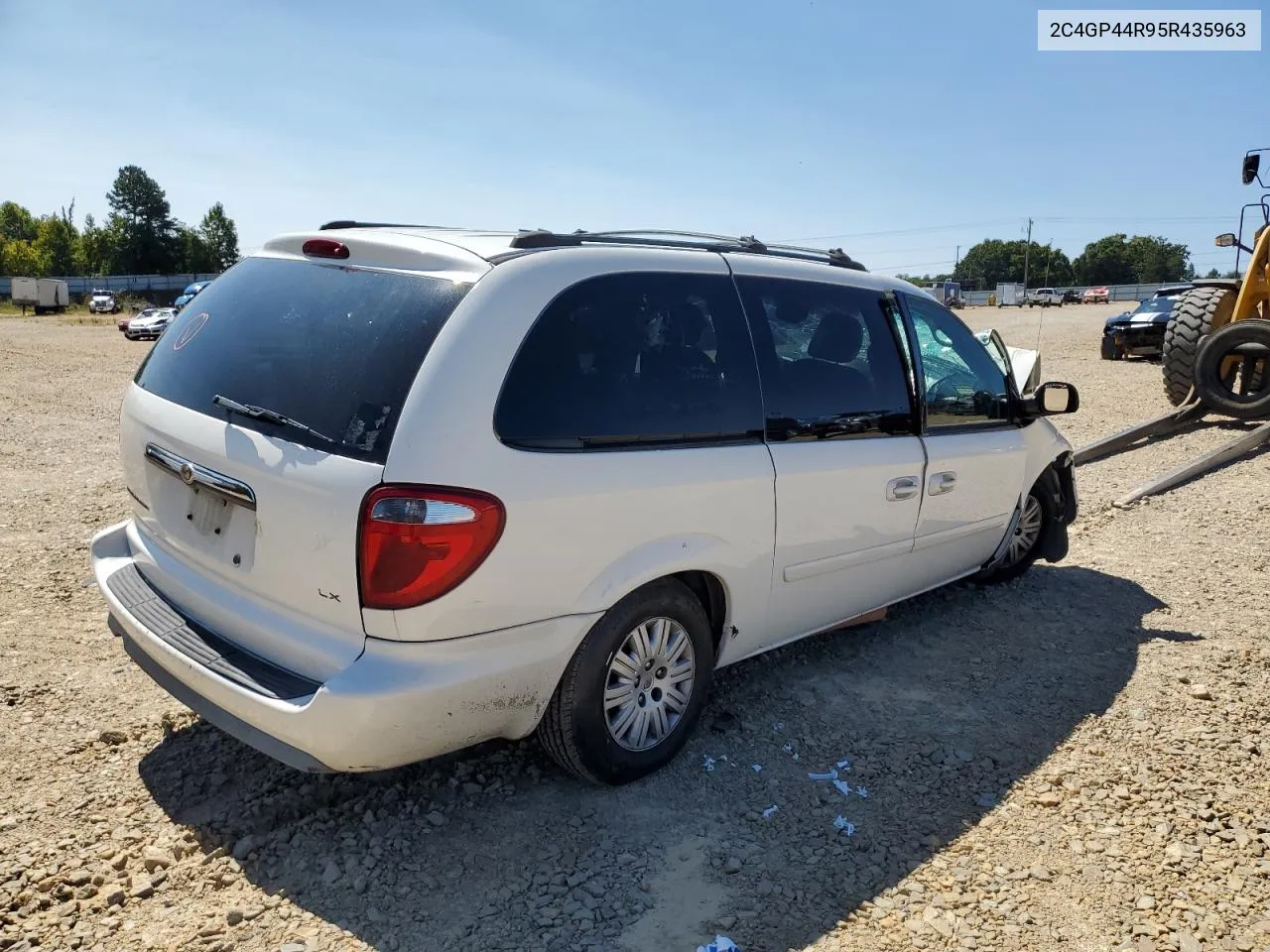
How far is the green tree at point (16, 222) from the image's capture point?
117688mm

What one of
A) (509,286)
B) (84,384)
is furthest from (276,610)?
(84,384)

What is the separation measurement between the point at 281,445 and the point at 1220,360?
36.1ft

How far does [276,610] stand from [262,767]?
2.90 feet

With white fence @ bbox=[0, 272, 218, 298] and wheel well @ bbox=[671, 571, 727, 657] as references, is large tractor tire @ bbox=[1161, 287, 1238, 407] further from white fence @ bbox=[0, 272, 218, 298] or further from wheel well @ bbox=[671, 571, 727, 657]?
white fence @ bbox=[0, 272, 218, 298]

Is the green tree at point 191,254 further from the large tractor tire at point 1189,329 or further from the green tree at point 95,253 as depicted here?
the large tractor tire at point 1189,329

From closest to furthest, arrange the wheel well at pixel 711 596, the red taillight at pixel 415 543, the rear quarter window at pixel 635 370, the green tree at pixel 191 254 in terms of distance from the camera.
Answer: the red taillight at pixel 415 543, the rear quarter window at pixel 635 370, the wheel well at pixel 711 596, the green tree at pixel 191 254

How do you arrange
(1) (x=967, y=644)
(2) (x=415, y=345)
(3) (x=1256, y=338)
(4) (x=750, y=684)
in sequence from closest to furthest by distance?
(2) (x=415, y=345) < (4) (x=750, y=684) < (1) (x=967, y=644) < (3) (x=1256, y=338)

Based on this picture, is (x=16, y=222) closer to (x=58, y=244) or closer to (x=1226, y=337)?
(x=58, y=244)

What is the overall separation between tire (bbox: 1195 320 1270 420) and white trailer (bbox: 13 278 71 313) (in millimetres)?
67387

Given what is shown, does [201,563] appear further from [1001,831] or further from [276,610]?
[1001,831]

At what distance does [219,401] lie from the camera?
2957 mm

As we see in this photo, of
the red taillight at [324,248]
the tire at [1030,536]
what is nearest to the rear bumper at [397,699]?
the red taillight at [324,248]

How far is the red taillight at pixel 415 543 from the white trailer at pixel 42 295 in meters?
69.7

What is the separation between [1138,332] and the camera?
20.3 m
